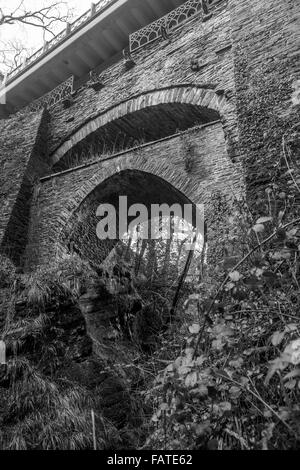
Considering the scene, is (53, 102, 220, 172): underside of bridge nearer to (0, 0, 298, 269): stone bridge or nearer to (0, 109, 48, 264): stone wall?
(0, 0, 298, 269): stone bridge

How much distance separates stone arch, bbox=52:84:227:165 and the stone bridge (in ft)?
0.07

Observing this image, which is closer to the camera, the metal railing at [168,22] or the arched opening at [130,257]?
the arched opening at [130,257]

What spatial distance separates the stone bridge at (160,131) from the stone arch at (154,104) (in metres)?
0.02

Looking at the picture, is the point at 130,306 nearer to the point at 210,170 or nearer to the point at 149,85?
the point at 210,170

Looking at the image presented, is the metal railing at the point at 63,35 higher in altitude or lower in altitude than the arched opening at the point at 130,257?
higher

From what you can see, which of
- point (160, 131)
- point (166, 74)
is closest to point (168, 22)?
point (166, 74)

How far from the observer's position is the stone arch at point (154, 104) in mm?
6047

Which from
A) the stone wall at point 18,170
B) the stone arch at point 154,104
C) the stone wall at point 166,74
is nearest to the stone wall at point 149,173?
the stone wall at point 18,170

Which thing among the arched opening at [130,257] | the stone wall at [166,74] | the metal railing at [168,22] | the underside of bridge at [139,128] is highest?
the metal railing at [168,22]

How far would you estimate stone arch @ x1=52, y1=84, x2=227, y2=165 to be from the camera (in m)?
6.05

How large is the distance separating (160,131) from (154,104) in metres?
0.67

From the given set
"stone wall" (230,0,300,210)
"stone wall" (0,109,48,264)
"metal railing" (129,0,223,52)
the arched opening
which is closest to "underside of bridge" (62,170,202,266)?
the arched opening
